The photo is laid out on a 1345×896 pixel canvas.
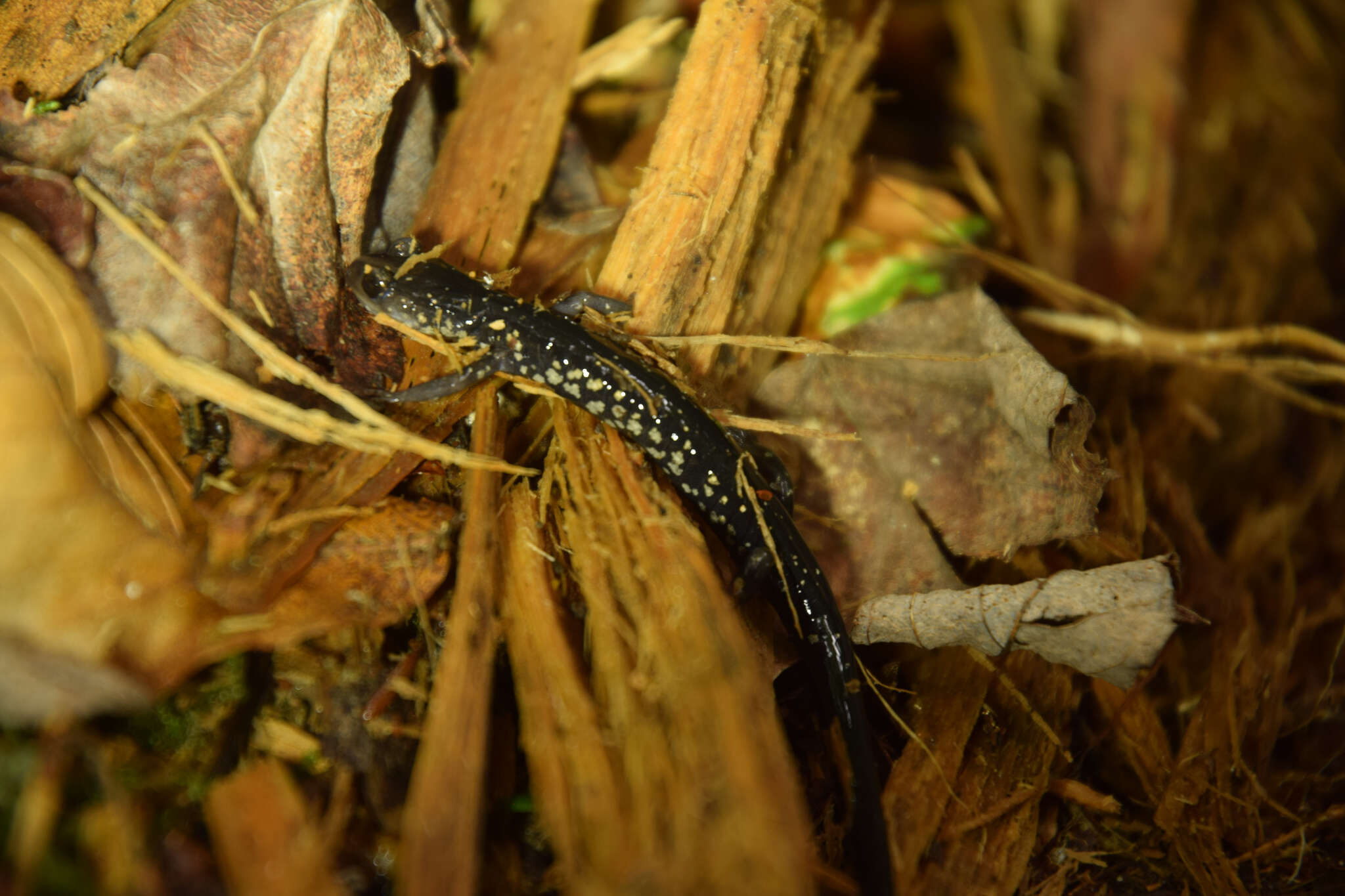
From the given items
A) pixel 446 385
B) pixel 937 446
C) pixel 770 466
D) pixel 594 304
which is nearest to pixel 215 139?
pixel 446 385

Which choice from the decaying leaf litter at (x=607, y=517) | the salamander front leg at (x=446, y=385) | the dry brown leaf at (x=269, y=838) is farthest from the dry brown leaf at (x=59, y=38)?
the dry brown leaf at (x=269, y=838)

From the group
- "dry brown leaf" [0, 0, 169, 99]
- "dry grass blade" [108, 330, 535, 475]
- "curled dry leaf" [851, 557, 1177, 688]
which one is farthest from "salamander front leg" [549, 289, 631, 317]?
"dry brown leaf" [0, 0, 169, 99]

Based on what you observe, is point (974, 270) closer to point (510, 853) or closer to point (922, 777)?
point (922, 777)

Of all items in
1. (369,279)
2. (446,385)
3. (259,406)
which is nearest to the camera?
(259,406)

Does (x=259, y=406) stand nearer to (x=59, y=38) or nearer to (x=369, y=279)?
(x=369, y=279)

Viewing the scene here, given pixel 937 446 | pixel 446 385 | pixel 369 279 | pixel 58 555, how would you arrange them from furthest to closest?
pixel 937 446
pixel 369 279
pixel 446 385
pixel 58 555

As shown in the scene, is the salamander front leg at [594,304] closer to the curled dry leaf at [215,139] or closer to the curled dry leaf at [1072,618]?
the curled dry leaf at [215,139]

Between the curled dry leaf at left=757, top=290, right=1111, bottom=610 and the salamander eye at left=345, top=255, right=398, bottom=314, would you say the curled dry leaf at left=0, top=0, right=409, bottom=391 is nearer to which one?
the salamander eye at left=345, top=255, right=398, bottom=314
